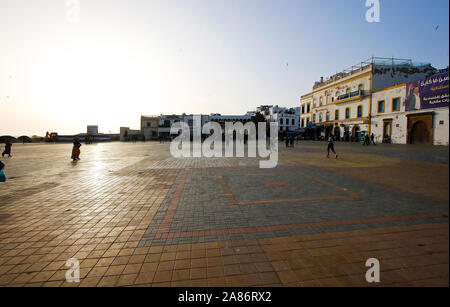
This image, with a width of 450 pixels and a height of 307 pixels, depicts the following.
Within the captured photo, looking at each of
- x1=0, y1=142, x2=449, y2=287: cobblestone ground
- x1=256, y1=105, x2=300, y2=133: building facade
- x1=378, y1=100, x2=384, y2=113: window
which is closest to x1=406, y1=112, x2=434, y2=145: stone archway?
x1=378, y1=100, x2=384, y2=113: window

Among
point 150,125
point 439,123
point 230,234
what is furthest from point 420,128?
point 150,125

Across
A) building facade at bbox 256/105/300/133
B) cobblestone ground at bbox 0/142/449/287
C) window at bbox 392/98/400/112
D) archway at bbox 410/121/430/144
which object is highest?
building facade at bbox 256/105/300/133

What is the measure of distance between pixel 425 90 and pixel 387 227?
27.0 metres

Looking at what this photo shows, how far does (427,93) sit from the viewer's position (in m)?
22.9

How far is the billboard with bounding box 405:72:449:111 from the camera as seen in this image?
20.0m

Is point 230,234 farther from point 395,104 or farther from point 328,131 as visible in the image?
point 328,131

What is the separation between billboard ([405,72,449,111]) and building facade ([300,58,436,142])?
6.43 m

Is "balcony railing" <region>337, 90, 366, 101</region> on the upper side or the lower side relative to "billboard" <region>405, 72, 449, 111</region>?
upper

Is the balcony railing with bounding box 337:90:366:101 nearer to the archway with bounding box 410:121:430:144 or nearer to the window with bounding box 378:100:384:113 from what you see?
the window with bounding box 378:100:384:113

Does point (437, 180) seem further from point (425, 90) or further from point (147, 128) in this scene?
point (147, 128)

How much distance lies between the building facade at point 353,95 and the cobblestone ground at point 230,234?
30.7 m

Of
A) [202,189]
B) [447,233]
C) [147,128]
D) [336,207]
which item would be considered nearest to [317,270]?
[447,233]

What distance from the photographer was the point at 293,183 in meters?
7.79

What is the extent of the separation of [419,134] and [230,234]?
29680 mm
